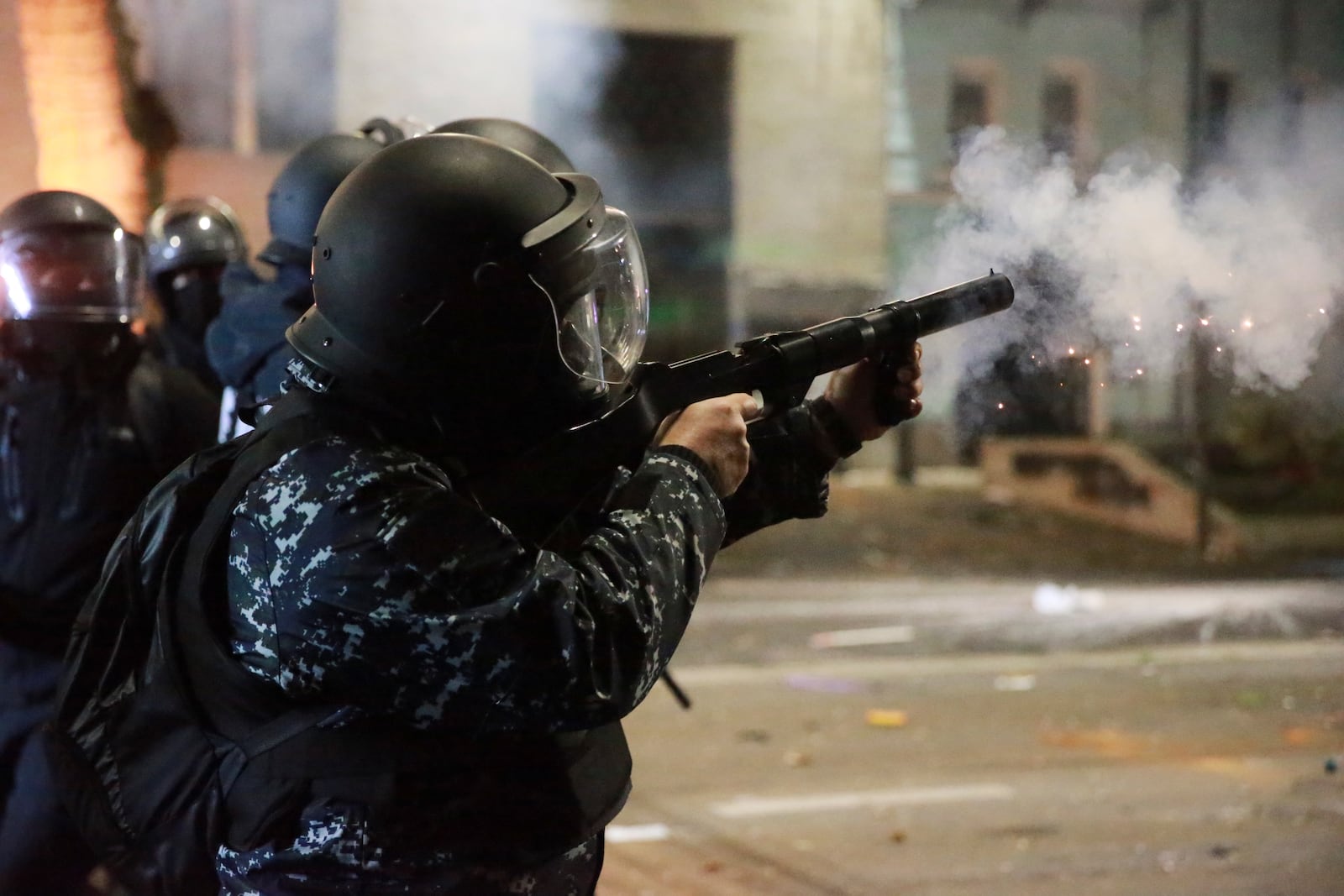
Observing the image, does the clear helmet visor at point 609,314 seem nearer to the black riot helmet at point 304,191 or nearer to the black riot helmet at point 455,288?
the black riot helmet at point 455,288

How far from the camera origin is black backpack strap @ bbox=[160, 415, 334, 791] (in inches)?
61.7

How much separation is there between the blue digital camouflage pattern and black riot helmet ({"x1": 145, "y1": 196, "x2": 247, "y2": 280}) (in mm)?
3716

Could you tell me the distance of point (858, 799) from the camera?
16.8 ft

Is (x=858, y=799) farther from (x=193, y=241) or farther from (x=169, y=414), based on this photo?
(x=193, y=241)

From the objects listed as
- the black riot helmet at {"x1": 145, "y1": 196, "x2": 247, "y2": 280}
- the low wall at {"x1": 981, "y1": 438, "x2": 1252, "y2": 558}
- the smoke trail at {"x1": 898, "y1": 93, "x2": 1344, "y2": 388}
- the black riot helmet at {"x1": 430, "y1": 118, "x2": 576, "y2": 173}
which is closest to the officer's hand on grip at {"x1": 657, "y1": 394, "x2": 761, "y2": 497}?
the smoke trail at {"x1": 898, "y1": 93, "x2": 1344, "y2": 388}

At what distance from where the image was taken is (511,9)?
530 inches

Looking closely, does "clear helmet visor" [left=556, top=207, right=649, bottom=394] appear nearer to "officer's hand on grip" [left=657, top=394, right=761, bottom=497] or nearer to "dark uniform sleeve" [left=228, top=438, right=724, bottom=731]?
"officer's hand on grip" [left=657, top=394, right=761, bottom=497]

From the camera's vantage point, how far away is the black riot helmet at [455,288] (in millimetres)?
1623

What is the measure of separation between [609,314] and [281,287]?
148 centimetres

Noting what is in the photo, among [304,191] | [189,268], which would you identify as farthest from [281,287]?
[189,268]

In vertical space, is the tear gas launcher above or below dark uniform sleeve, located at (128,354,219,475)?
above

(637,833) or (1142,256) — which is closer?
(1142,256)

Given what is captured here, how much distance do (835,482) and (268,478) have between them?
15.3 metres

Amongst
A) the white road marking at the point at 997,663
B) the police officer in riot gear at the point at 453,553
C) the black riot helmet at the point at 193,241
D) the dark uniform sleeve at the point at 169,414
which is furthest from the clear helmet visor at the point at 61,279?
the white road marking at the point at 997,663
